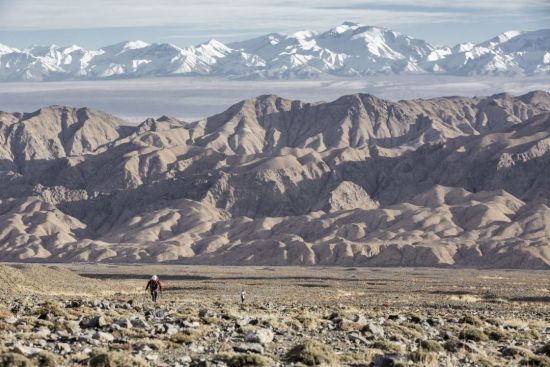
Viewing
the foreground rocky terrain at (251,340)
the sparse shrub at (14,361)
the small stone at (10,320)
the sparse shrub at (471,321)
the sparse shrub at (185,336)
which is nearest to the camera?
the sparse shrub at (14,361)

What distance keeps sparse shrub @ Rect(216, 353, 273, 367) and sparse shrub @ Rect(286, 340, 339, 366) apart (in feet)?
2.62

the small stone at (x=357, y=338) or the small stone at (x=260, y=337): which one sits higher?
the small stone at (x=260, y=337)

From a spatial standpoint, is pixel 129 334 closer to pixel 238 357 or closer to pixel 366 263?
pixel 238 357

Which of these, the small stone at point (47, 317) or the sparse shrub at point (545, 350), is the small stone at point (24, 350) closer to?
the small stone at point (47, 317)

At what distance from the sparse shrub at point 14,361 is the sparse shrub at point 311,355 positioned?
541 cm

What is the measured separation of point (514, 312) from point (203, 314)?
18307 millimetres

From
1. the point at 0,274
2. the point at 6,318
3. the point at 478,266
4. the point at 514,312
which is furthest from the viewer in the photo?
the point at 478,266

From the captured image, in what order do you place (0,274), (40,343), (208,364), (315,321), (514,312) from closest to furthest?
(208,364), (40,343), (315,321), (514,312), (0,274)

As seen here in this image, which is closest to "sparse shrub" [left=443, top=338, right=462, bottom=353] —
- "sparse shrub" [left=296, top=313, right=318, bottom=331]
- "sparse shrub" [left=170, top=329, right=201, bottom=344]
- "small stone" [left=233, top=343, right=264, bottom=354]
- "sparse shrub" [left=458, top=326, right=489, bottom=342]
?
"sparse shrub" [left=458, top=326, right=489, bottom=342]

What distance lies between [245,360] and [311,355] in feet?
5.18

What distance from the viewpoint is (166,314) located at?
33.8 metres

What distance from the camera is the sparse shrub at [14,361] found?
65.0ft

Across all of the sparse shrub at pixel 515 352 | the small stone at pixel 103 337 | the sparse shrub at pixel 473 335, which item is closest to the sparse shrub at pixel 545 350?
the sparse shrub at pixel 515 352

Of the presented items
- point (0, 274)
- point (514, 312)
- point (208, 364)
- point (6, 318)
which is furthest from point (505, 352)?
point (0, 274)
